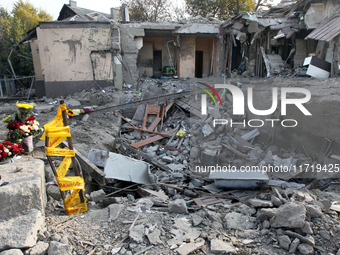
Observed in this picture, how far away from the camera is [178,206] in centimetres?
370

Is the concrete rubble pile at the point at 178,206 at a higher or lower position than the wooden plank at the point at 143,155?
higher

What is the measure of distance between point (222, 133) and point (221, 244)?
204 inches

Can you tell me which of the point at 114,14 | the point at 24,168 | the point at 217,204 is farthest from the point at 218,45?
the point at 24,168

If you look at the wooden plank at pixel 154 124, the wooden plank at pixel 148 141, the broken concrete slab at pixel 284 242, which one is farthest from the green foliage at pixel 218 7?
the broken concrete slab at pixel 284 242

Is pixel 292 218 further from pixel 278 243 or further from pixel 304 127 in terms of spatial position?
pixel 304 127

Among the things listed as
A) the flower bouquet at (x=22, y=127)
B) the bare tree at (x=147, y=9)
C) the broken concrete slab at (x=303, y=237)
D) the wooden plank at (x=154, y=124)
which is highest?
the bare tree at (x=147, y=9)

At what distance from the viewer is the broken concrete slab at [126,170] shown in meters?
5.47

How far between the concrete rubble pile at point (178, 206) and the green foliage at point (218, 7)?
1874 centimetres

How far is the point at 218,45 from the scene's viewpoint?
1562 cm

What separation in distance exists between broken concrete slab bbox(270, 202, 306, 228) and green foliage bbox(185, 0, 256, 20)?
22560mm

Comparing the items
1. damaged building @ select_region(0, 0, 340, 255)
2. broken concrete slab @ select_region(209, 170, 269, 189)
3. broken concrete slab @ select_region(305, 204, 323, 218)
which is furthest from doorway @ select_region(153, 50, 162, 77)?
broken concrete slab @ select_region(305, 204, 323, 218)

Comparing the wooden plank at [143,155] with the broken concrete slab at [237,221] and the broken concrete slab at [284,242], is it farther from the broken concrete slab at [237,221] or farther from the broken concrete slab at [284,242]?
the broken concrete slab at [284,242]

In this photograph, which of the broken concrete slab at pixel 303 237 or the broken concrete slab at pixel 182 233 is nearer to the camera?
the broken concrete slab at pixel 303 237

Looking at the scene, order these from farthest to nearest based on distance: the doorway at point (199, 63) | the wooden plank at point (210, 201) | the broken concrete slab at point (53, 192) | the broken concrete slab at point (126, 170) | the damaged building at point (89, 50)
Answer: the doorway at point (199, 63)
the damaged building at point (89, 50)
the broken concrete slab at point (126, 170)
the wooden plank at point (210, 201)
the broken concrete slab at point (53, 192)
